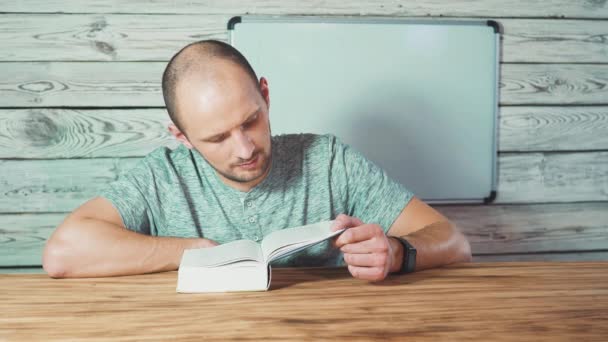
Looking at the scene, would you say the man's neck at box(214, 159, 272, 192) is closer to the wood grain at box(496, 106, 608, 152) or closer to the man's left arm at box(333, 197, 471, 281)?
the man's left arm at box(333, 197, 471, 281)

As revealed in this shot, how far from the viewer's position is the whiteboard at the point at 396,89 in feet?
6.15

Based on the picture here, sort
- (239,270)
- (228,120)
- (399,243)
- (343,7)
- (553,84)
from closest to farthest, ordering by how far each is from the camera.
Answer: (239,270) → (399,243) → (228,120) → (343,7) → (553,84)

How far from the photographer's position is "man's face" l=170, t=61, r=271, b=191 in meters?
1.18

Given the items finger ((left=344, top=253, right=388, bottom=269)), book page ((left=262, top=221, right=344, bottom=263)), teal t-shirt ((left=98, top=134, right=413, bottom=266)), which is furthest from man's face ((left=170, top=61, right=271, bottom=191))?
finger ((left=344, top=253, right=388, bottom=269))

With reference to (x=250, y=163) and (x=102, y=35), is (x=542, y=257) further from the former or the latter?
(x=102, y=35)

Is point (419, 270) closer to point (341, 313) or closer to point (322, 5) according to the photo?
point (341, 313)

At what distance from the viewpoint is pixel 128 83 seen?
1.82 metres

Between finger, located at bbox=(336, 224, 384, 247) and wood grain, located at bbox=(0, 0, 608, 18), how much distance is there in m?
1.12

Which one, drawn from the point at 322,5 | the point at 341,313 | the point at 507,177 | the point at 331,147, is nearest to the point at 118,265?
the point at 341,313

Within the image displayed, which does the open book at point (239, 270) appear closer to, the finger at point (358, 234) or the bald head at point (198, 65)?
the finger at point (358, 234)

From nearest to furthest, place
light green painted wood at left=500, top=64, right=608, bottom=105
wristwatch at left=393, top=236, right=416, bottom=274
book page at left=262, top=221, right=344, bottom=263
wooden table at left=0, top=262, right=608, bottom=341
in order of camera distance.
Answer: wooden table at left=0, top=262, right=608, bottom=341 < book page at left=262, top=221, right=344, bottom=263 < wristwatch at left=393, top=236, right=416, bottom=274 < light green painted wood at left=500, top=64, right=608, bottom=105

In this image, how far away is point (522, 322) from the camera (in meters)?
0.80

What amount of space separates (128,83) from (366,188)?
0.96 metres

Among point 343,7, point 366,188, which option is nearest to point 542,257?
point 366,188
